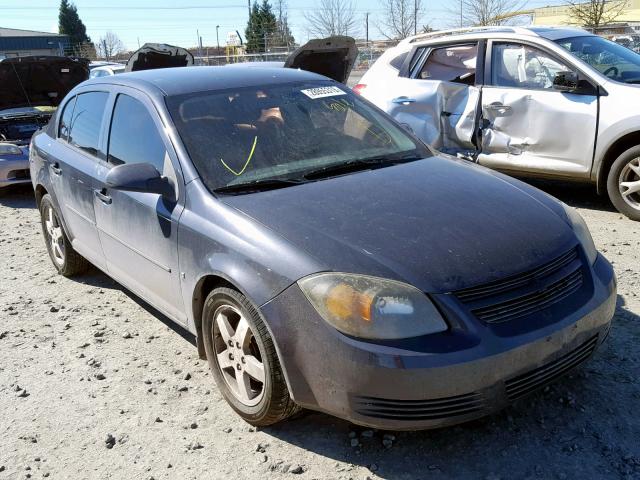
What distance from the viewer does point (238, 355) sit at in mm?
3021

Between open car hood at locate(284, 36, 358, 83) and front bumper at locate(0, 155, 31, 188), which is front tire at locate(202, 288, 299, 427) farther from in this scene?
front bumper at locate(0, 155, 31, 188)

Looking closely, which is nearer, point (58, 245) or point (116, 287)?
point (116, 287)

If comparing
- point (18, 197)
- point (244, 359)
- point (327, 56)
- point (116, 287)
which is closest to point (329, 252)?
point (244, 359)

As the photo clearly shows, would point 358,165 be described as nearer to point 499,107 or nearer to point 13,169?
point 499,107

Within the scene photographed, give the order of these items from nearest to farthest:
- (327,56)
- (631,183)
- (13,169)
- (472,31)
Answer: (631,183) → (472,31) → (13,169) → (327,56)

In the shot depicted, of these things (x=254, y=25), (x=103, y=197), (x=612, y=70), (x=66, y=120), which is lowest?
(x=103, y=197)

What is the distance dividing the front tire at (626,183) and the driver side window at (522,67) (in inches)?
39.4

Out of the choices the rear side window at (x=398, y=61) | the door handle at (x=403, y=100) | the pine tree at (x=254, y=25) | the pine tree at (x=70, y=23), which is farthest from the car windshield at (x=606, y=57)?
the pine tree at (x=70, y=23)

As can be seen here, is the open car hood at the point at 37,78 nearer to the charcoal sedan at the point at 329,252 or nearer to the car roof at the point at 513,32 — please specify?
the car roof at the point at 513,32

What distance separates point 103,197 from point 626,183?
450cm

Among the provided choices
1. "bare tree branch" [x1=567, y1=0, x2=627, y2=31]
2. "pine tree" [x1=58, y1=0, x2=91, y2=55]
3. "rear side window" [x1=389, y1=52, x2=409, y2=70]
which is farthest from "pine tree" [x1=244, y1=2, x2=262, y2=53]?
"rear side window" [x1=389, y1=52, x2=409, y2=70]

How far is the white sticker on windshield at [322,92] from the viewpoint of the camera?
160 inches

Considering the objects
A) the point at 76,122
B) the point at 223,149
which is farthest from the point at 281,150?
the point at 76,122

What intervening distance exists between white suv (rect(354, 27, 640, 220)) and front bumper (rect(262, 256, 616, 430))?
3706mm
